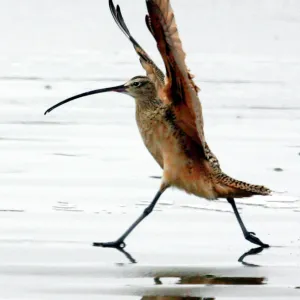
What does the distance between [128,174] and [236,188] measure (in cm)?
A: 237

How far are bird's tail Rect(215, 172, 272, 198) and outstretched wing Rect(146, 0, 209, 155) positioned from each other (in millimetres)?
306

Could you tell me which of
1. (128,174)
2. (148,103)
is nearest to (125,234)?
(148,103)

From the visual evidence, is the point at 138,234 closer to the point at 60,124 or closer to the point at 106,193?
the point at 106,193

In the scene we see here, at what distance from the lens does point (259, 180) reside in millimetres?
11898

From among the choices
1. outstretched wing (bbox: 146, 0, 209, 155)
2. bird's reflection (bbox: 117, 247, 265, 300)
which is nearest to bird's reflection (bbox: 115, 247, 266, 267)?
bird's reflection (bbox: 117, 247, 265, 300)

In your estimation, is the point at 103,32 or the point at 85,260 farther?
the point at 103,32

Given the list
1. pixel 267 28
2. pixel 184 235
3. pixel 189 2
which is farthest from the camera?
pixel 189 2

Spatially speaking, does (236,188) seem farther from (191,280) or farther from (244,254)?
(191,280)

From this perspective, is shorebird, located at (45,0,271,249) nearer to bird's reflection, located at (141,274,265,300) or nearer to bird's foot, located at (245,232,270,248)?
bird's foot, located at (245,232,270,248)

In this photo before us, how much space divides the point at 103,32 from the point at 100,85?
595 centimetres

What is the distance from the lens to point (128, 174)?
11.9 meters

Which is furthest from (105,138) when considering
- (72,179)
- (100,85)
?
(100,85)

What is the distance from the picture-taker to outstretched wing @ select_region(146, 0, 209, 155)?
9172 millimetres

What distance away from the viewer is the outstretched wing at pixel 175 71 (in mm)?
9172
